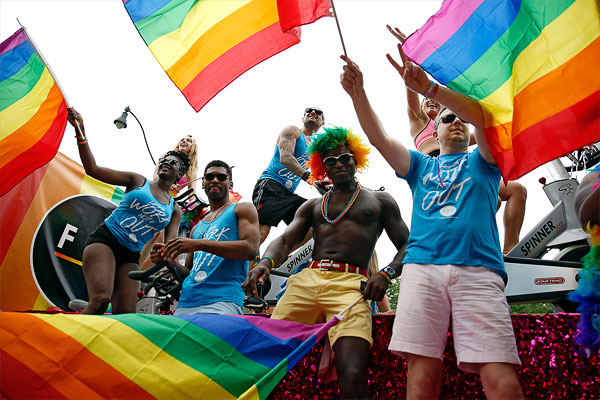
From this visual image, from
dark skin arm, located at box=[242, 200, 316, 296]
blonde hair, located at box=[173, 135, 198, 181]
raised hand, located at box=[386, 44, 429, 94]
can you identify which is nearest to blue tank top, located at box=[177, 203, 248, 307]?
dark skin arm, located at box=[242, 200, 316, 296]

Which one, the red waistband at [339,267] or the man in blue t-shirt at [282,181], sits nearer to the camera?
the red waistband at [339,267]

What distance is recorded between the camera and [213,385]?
9.23 feet

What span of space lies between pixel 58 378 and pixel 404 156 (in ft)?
8.07

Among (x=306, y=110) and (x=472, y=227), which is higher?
(x=306, y=110)

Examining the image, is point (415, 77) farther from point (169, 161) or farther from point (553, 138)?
point (169, 161)

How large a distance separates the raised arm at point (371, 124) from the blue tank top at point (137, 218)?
254 centimetres

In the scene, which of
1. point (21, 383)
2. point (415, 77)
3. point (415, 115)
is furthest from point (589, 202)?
point (21, 383)

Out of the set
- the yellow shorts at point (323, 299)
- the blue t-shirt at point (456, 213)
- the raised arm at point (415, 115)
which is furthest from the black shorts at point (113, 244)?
the raised arm at point (415, 115)

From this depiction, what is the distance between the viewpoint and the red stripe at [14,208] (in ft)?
20.2

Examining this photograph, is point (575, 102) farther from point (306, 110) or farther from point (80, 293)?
point (80, 293)

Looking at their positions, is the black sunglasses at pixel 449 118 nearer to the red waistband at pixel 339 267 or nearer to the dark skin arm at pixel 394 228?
the dark skin arm at pixel 394 228

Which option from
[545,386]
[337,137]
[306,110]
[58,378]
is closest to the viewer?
[58,378]

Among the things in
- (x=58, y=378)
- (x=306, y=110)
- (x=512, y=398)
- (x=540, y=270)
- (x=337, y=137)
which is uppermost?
(x=306, y=110)

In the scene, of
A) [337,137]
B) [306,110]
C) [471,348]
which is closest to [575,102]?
[471,348]
